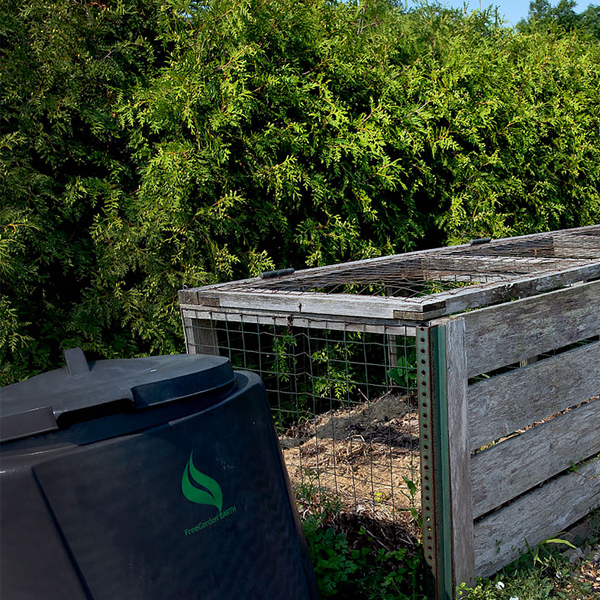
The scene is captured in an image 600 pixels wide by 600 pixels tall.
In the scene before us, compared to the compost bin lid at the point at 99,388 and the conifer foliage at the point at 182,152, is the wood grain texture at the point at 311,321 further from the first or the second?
the compost bin lid at the point at 99,388

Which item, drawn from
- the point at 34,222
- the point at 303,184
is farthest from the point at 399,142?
the point at 34,222

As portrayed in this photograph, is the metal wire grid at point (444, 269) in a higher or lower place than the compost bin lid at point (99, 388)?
lower

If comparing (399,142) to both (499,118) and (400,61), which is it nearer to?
(400,61)

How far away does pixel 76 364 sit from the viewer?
1741mm

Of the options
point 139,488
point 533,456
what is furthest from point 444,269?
point 139,488

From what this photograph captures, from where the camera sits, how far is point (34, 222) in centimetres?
362

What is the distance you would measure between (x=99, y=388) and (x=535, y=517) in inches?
86.8

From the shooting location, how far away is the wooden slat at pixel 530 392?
8.55 feet

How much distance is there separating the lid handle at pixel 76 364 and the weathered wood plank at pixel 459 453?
132cm

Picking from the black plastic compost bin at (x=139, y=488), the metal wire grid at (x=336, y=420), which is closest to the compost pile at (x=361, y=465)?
the metal wire grid at (x=336, y=420)

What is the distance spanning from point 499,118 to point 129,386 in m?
5.15

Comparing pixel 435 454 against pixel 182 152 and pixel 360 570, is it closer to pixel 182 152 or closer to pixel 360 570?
pixel 360 570

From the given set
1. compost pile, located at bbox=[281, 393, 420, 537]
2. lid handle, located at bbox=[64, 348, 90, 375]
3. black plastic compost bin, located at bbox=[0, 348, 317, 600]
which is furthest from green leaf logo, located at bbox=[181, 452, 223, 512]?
compost pile, located at bbox=[281, 393, 420, 537]

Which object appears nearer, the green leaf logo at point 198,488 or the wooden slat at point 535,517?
the green leaf logo at point 198,488
